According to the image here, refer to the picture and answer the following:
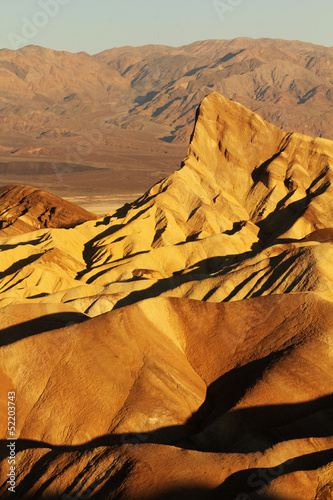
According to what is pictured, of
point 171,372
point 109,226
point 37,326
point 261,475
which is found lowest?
point 109,226

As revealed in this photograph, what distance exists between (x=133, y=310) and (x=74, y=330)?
281cm

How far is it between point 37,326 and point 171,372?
795cm

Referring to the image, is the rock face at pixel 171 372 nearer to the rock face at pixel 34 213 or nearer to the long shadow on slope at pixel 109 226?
the long shadow on slope at pixel 109 226

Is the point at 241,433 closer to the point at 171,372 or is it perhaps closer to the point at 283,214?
the point at 171,372

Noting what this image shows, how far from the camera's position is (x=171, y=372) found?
2305 cm

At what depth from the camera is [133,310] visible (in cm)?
A: 2514

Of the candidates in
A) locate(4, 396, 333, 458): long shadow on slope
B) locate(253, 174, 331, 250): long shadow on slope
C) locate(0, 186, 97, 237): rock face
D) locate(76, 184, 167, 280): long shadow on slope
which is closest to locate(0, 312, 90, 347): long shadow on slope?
locate(4, 396, 333, 458): long shadow on slope

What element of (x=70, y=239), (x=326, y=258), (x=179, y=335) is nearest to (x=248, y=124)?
(x=70, y=239)

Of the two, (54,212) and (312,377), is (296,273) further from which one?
(54,212)

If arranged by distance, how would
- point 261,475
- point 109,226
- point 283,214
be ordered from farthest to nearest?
1. point 283,214
2. point 109,226
3. point 261,475

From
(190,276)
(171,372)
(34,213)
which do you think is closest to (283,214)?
(190,276)

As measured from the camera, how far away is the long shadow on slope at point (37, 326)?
87.0 feet

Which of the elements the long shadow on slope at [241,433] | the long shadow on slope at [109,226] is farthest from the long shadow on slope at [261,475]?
the long shadow on slope at [109,226]

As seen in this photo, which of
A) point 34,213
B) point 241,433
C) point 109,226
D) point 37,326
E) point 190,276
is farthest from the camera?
point 34,213
